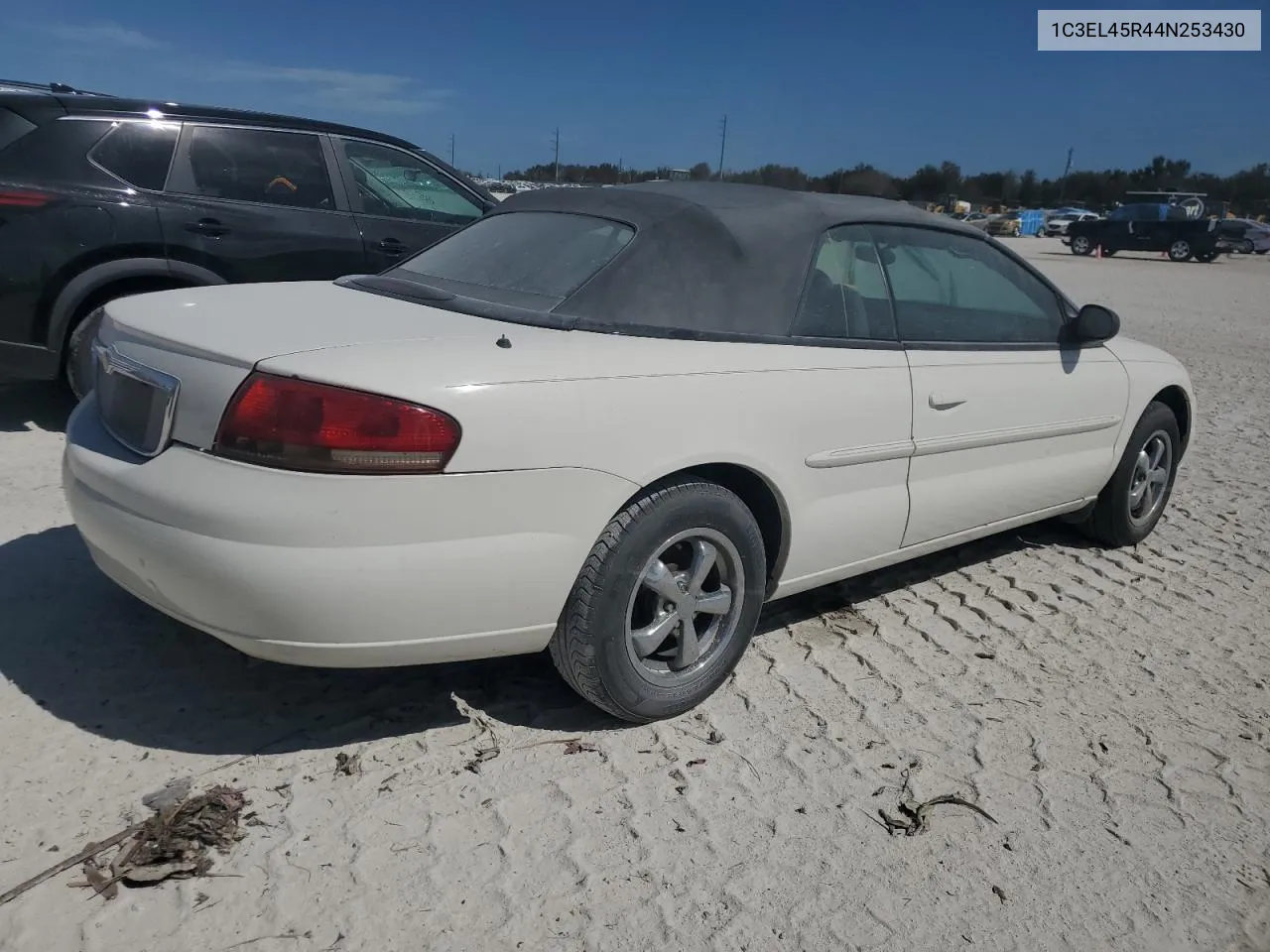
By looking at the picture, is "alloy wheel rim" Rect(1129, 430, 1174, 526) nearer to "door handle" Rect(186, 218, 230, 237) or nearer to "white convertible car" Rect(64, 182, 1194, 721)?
"white convertible car" Rect(64, 182, 1194, 721)

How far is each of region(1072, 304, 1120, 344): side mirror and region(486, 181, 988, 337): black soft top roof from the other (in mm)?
1119

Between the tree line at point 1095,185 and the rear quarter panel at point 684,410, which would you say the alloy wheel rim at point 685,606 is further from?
the tree line at point 1095,185

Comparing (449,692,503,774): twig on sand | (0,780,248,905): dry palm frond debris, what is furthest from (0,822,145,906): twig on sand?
(449,692,503,774): twig on sand

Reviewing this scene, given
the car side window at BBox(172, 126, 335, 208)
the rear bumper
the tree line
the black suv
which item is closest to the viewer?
the rear bumper

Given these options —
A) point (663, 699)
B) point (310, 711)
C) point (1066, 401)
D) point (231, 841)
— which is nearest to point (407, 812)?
point (231, 841)

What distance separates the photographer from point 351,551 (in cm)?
241

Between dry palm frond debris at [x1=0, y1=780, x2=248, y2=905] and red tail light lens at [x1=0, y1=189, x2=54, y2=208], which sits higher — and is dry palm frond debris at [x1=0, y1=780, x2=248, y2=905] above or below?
below

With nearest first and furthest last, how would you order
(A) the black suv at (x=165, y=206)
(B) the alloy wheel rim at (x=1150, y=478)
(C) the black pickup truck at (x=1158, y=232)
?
(B) the alloy wheel rim at (x=1150, y=478) < (A) the black suv at (x=165, y=206) < (C) the black pickup truck at (x=1158, y=232)

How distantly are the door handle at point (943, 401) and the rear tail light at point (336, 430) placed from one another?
6.12 ft

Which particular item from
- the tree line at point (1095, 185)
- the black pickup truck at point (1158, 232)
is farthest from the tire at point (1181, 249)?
the tree line at point (1095, 185)

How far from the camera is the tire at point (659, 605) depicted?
9.05 ft

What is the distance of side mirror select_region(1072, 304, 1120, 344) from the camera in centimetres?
419

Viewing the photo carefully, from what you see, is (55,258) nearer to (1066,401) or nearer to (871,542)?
(871,542)

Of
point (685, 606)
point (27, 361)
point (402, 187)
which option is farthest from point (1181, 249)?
point (685, 606)
